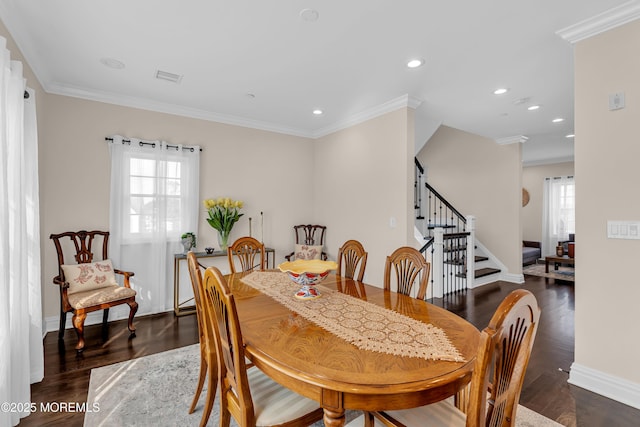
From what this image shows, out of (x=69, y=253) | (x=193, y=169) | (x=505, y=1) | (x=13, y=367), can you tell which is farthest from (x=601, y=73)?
(x=69, y=253)

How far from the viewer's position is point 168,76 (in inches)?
121

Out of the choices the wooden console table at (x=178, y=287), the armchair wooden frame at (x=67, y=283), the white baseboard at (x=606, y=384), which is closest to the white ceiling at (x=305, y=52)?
the armchair wooden frame at (x=67, y=283)

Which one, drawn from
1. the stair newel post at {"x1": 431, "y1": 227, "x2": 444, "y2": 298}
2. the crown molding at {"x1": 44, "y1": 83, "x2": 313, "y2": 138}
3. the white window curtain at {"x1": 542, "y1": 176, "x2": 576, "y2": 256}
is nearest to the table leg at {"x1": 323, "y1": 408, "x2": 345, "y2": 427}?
the stair newel post at {"x1": 431, "y1": 227, "x2": 444, "y2": 298}

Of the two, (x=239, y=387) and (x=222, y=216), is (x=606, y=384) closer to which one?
(x=239, y=387)

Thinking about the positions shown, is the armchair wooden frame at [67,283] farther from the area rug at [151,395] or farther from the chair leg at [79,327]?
the area rug at [151,395]

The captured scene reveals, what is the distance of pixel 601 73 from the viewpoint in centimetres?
218

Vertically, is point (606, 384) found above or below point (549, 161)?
below

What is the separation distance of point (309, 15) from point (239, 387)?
230 centimetres

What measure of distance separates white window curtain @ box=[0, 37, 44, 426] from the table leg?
6.34 feet

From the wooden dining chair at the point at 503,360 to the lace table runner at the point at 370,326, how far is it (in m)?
0.17

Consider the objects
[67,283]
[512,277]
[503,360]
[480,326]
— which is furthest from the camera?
[512,277]

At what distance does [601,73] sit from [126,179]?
4651 mm

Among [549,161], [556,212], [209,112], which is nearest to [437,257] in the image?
[209,112]

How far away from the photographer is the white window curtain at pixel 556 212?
7.89m
